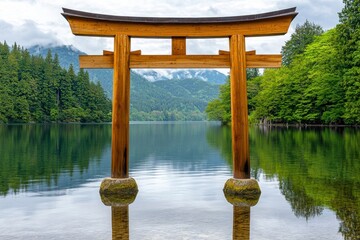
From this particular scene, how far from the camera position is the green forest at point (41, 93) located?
94.2m

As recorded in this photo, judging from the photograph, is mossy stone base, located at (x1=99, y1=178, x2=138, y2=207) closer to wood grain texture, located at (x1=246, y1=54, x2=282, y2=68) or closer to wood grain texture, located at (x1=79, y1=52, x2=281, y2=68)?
wood grain texture, located at (x1=79, y1=52, x2=281, y2=68)

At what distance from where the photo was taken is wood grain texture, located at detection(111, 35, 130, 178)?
41.5 ft

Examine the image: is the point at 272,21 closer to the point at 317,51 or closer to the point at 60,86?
the point at 317,51

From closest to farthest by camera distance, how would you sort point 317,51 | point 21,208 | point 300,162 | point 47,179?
1. point 21,208
2. point 47,179
3. point 300,162
4. point 317,51

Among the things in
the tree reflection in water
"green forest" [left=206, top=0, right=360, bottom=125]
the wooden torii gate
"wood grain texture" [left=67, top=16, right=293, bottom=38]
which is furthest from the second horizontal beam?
"green forest" [left=206, top=0, right=360, bottom=125]

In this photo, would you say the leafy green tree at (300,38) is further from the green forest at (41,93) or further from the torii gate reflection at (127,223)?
the torii gate reflection at (127,223)

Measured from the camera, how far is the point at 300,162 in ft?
71.3

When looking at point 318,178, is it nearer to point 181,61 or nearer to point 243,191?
point 243,191

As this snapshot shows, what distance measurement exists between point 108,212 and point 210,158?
1595 cm

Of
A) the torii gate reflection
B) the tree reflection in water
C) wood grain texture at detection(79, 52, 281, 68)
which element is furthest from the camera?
wood grain texture at detection(79, 52, 281, 68)

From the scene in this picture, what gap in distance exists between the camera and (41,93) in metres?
108

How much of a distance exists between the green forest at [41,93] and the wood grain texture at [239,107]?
83.4 m

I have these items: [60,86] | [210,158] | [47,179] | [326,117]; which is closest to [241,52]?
[47,179]

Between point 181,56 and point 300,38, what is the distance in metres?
83.5
